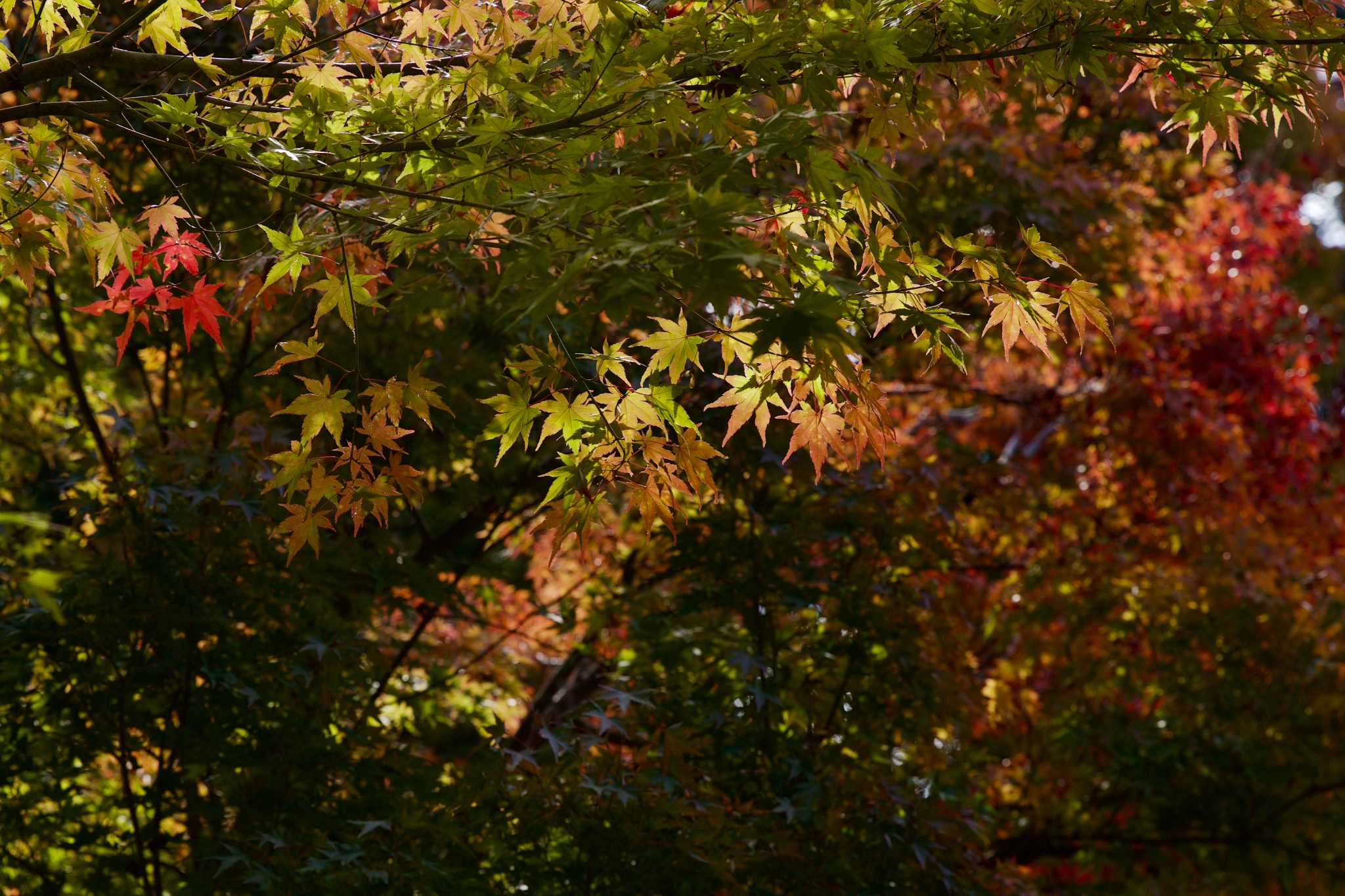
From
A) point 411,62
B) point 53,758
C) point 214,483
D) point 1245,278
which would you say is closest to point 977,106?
point 1245,278

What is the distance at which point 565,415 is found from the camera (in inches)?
87.3

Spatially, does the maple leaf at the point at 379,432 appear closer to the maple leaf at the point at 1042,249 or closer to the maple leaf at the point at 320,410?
the maple leaf at the point at 320,410

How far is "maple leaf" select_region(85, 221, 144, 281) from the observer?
2.48 m

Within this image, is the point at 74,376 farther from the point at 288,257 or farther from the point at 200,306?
the point at 288,257

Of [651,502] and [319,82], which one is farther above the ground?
[319,82]

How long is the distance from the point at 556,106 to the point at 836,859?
2.50 meters

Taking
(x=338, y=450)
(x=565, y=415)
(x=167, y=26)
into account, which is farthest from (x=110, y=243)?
(x=565, y=415)

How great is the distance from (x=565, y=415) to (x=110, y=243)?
119cm

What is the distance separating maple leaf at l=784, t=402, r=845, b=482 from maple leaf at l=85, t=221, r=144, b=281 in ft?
5.09

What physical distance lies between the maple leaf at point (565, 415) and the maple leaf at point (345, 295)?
42 centimetres

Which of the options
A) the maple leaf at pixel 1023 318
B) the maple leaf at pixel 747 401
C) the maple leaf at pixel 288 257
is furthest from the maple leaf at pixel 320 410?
the maple leaf at pixel 1023 318

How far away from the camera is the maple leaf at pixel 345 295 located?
2229 mm

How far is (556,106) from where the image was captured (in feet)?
7.01

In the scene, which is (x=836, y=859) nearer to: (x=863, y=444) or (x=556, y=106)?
(x=863, y=444)
